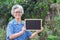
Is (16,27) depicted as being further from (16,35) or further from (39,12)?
(39,12)

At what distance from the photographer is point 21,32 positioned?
4.12 meters

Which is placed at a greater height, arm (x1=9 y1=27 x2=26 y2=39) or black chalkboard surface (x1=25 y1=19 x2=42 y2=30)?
black chalkboard surface (x1=25 y1=19 x2=42 y2=30)

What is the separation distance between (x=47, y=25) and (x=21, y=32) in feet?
16.9

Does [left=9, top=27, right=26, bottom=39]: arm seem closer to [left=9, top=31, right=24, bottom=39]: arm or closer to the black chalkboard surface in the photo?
[left=9, top=31, right=24, bottom=39]: arm

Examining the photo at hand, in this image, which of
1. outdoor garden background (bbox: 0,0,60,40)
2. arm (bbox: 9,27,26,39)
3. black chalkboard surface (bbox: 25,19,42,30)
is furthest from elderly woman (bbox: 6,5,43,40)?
outdoor garden background (bbox: 0,0,60,40)

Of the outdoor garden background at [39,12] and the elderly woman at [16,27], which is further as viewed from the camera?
the outdoor garden background at [39,12]

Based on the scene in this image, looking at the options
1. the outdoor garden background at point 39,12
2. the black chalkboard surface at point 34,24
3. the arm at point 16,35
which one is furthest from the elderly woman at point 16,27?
the outdoor garden background at point 39,12

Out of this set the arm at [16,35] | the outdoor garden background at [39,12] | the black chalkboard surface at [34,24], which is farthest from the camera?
the outdoor garden background at [39,12]

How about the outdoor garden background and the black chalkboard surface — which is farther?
the outdoor garden background

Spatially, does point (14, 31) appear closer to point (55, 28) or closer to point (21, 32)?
point (21, 32)

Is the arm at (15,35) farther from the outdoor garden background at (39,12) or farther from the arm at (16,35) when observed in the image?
the outdoor garden background at (39,12)

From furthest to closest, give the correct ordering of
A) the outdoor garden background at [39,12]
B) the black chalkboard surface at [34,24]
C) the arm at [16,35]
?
the outdoor garden background at [39,12]
the black chalkboard surface at [34,24]
the arm at [16,35]

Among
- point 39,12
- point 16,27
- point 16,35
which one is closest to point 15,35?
point 16,35

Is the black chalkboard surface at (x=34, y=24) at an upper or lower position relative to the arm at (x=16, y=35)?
upper
